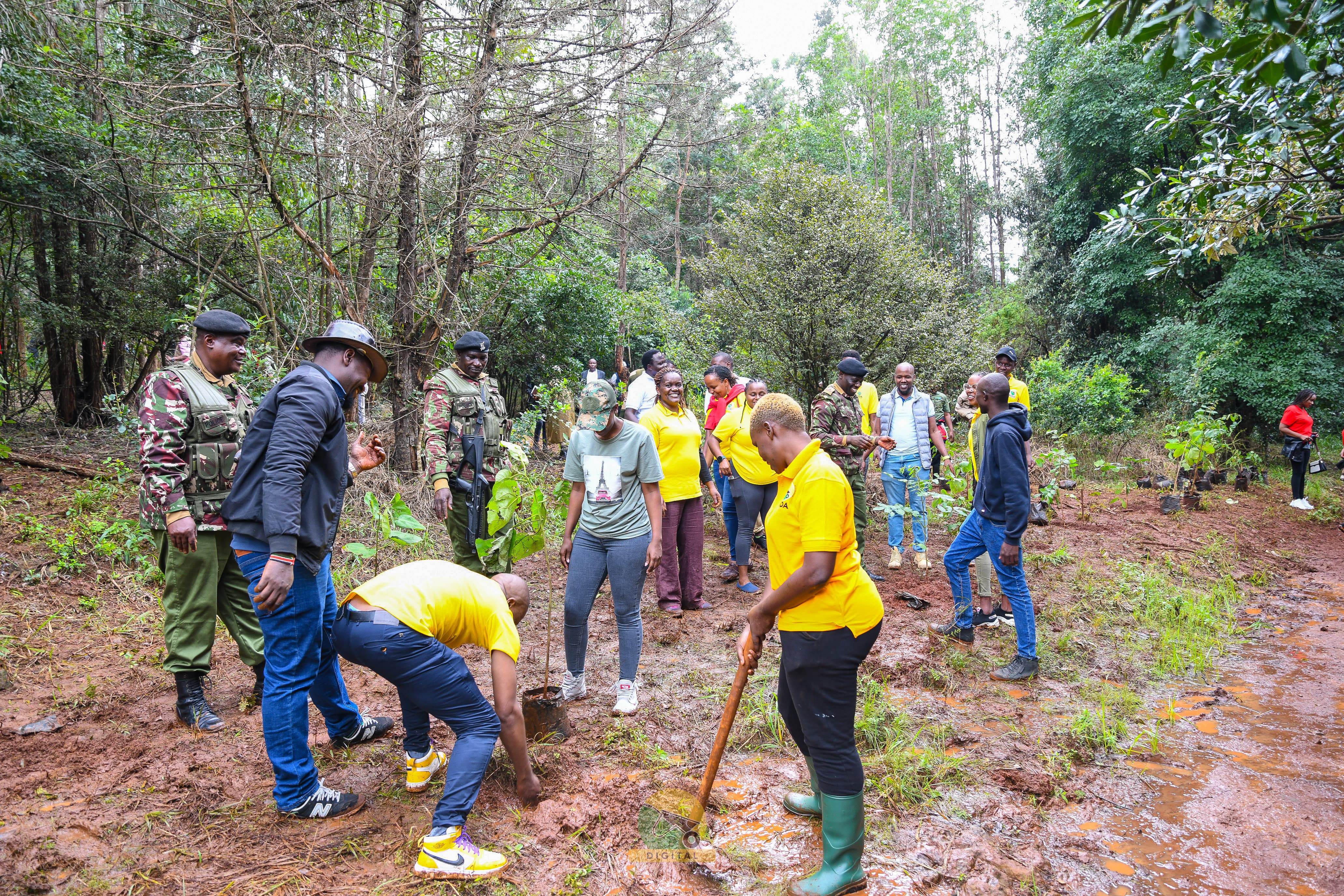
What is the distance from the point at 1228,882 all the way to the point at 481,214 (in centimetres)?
800

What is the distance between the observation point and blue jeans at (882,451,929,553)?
706 cm

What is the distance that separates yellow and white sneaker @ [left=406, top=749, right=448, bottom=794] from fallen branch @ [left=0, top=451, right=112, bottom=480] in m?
7.41

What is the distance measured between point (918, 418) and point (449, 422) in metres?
4.48

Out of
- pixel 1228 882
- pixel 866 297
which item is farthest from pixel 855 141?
pixel 1228 882

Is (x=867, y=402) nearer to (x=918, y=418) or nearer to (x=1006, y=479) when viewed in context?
(x=918, y=418)

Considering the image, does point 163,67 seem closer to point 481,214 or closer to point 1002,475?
point 481,214

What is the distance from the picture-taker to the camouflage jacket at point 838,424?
21.1 ft

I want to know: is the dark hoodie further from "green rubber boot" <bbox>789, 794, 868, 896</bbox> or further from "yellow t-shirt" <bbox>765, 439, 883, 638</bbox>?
"green rubber boot" <bbox>789, 794, 868, 896</bbox>

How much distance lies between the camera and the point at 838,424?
257 inches

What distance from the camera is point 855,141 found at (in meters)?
36.6

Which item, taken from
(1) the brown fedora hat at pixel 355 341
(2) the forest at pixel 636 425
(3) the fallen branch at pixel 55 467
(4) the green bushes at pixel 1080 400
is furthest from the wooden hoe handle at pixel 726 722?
(4) the green bushes at pixel 1080 400

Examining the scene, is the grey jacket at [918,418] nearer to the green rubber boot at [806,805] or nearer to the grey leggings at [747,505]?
the grey leggings at [747,505]

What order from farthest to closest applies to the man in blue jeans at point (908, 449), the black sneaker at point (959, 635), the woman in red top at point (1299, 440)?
1. the woman in red top at point (1299, 440)
2. the man in blue jeans at point (908, 449)
3. the black sneaker at point (959, 635)

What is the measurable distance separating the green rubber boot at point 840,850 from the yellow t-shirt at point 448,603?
4.36 feet
